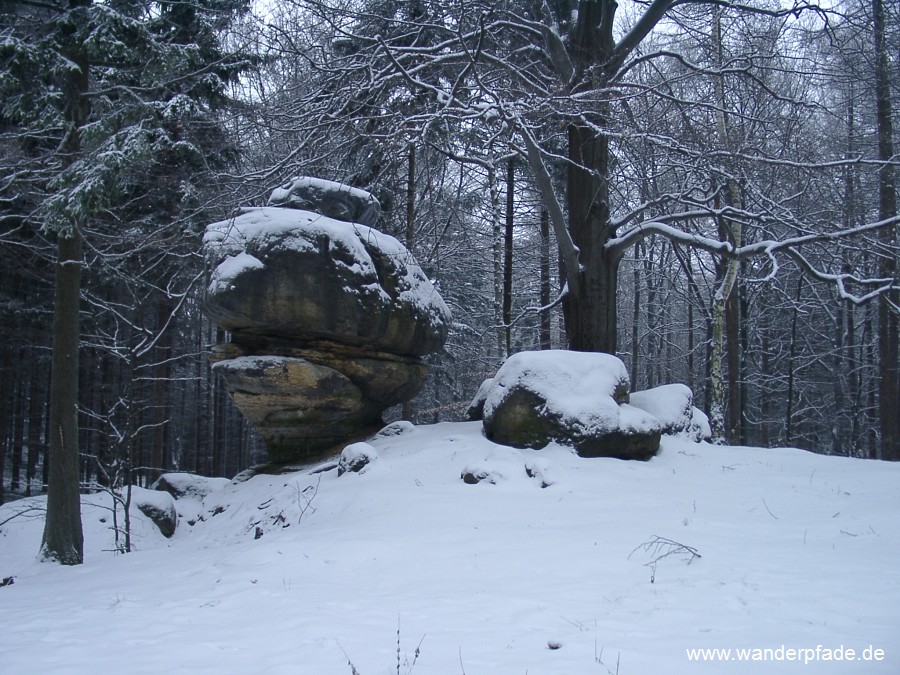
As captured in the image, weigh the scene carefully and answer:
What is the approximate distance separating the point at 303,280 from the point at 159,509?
17.2 feet

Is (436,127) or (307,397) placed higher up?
(436,127)

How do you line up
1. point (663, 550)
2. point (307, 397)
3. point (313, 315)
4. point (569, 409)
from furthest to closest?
1. point (307, 397)
2. point (313, 315)
3. point (569, 409)
4. point (663, 550)

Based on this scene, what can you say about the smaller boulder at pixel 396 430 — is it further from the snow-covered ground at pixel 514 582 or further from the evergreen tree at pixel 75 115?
the evergreen tree at pixel 75 115

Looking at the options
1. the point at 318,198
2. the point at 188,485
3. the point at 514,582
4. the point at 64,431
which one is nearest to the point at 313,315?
the point at 318,198

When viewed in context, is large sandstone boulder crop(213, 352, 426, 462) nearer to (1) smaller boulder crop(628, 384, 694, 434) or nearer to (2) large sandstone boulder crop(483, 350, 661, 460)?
(2) large sandstone boulder crop(483, 350, 661, 460)

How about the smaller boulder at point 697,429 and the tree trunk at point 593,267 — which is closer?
the tree trunk at point 593,267

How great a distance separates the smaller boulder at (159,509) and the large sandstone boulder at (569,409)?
6.50 m

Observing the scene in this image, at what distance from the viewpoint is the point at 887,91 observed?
1197cm

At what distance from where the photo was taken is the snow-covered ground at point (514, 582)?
10.2 ft

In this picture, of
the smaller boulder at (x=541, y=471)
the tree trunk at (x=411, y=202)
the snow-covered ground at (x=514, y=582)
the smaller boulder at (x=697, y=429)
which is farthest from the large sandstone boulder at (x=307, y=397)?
the smaller boulder at (x=697, y=429)

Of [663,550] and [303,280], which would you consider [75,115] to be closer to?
[303,280]

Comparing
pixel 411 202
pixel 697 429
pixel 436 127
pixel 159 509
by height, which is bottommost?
pixel 159 509

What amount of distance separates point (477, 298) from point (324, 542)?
1439 cm

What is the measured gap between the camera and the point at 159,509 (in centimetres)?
1121
